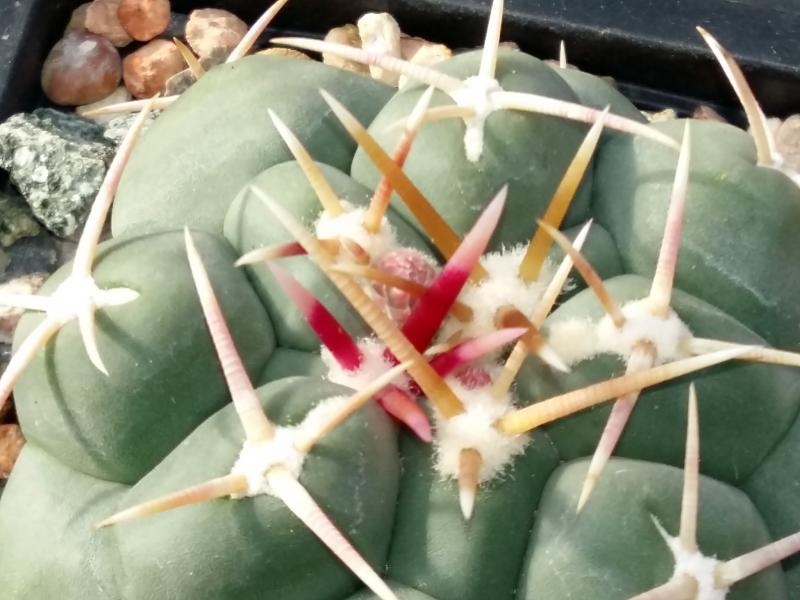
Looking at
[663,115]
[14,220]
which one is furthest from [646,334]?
[14,220]

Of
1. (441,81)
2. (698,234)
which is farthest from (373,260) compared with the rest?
(698,234)

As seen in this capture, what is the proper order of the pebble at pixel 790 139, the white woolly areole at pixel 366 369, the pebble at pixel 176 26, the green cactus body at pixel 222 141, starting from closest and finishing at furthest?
the white woolly areole at pixel 366 369 → the green cactus body at pixel 222 141 → the pebble at pixel 790 139 → the pebble at pixel 176 26

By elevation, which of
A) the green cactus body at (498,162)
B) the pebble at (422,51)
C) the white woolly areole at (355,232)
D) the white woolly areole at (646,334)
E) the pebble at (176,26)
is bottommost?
the pebble at (176,26)

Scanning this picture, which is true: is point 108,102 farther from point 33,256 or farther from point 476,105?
point 476,105

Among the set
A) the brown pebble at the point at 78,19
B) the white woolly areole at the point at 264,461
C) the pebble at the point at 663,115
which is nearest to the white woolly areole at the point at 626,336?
the white woolly areole at the point at 264,461

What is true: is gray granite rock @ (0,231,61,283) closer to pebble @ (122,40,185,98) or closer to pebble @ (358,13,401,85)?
pebble @ (122,40,185,98)

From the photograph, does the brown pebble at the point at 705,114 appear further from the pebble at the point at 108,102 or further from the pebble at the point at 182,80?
the pebble at the point at 108,102
